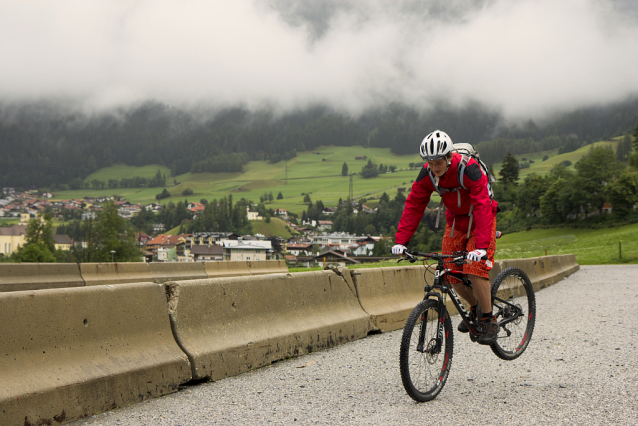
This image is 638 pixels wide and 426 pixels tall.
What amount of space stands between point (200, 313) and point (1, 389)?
1.98 metres

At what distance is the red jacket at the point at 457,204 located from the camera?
5.01 metres

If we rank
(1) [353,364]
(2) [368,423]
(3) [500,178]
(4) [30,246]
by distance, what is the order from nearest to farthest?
1. (2) [368,423]
2. (1) [353,364]
3. (4) [30,246]
4. (3) [500,178]

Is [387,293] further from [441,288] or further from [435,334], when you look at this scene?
[435,334]

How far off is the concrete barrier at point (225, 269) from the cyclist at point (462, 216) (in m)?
13.2

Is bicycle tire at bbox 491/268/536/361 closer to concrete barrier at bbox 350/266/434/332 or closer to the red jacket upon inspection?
the red jacket

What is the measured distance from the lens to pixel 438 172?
5020mm

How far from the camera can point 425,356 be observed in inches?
186

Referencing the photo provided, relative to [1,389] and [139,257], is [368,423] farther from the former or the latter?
[139,257]

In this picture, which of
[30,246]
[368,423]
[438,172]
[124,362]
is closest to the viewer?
[368,423]

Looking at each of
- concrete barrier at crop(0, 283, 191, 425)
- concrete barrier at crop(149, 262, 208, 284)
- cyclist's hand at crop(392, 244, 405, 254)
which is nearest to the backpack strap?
cyclist's hand at crop(392, 244, 405, 254)

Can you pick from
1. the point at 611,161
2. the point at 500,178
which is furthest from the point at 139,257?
the point at 500,178

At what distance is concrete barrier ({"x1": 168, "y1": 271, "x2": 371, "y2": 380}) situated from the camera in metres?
Answer: 5.20

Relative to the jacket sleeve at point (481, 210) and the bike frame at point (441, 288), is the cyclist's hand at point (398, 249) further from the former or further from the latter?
the jacket sleeve at point (481, 210)

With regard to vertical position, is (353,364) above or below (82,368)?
below
